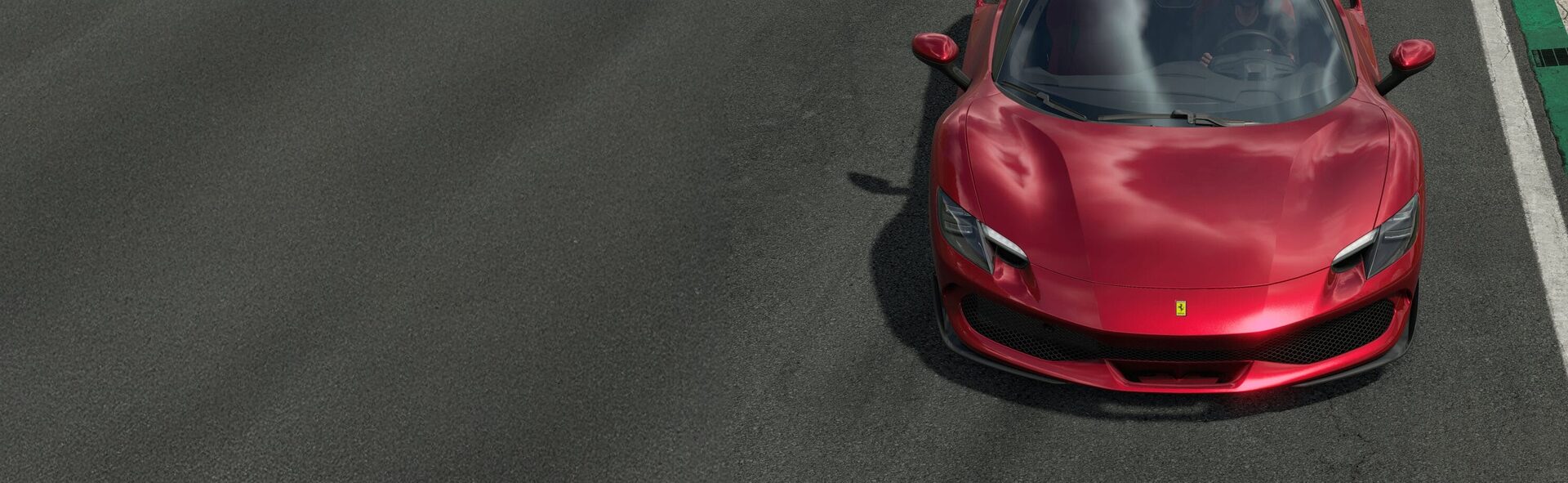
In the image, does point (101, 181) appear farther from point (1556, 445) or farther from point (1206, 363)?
point (1556, 445)

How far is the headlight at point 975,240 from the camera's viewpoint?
4078 mm

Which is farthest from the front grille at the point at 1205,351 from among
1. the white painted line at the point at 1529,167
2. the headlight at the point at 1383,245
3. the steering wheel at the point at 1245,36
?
the steering wheel at the point at 1245,36

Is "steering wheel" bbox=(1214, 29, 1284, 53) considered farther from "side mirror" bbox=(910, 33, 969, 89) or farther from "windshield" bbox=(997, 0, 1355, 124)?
"side mirror" bbox=(910, 33, 969, 89)

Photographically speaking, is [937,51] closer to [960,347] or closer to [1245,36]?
[1245,36]

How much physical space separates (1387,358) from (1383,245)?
0.40 metres

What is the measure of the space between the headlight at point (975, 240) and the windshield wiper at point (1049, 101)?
0.62m

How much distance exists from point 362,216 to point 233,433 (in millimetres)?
1467

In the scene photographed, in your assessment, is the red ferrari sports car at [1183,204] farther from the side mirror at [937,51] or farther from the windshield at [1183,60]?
the side mirror at [937,51]

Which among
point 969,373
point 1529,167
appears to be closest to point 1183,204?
point 969,373

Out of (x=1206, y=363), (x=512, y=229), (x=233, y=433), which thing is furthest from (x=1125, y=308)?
(x=233, y=433)

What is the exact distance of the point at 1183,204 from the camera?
13.4 ft

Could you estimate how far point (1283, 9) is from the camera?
476 centimetres

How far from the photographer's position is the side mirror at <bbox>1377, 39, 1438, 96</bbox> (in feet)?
15.5

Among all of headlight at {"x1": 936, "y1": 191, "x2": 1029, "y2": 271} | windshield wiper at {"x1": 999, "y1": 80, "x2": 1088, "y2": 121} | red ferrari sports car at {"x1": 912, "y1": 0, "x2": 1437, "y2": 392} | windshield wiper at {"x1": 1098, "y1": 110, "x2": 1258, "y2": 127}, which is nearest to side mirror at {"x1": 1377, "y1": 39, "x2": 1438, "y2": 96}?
red ferrari sports car at {"x1": 912, "y1": 0, "x2": 1437, "y2": 392}
